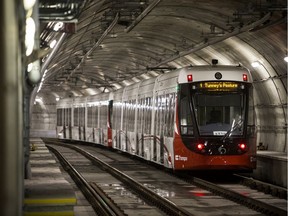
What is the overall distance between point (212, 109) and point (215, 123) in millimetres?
392

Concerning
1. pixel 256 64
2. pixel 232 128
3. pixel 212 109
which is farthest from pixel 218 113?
pixel 256 64

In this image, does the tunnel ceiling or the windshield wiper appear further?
the tunnel ceiling

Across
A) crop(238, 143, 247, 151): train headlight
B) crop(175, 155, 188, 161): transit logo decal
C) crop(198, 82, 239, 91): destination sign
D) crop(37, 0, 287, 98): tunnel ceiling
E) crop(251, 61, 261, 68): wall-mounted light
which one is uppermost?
crop(37, 0, 287, 98): tunnel ceiling

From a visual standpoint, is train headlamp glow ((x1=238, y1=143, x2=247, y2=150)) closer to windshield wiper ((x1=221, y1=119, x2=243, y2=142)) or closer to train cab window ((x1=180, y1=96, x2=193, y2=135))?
windshield wiper ((x1=221, y1=119, x2=243, y2=142))

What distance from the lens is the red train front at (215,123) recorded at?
67.7 ft

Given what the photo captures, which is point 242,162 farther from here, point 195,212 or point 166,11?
point 166,11

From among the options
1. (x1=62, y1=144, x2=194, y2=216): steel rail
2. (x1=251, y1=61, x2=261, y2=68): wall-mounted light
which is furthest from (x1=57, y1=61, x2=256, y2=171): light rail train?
Result: (x1=251, y1=61, x2=261, y2=68): wall-mounted light

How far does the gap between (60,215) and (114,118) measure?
89.0 feet

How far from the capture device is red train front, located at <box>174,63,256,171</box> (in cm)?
2062

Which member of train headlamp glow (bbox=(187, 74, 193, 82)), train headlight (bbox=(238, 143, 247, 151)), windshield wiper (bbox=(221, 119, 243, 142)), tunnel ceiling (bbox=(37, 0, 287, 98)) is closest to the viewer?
windshield wiper (bbox=(221, 119, 243, 142))

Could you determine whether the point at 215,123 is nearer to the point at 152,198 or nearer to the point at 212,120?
the point at 212,120

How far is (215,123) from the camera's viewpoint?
68.1 ft

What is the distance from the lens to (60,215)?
38.0ft

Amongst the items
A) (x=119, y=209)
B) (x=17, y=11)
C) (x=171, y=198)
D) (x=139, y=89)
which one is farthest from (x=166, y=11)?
(x=17, y=11)
